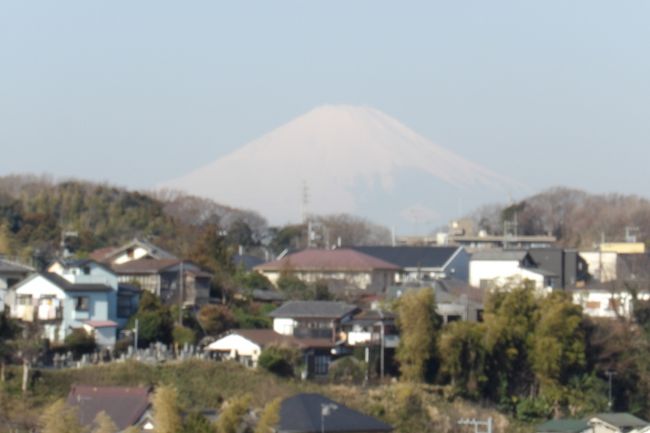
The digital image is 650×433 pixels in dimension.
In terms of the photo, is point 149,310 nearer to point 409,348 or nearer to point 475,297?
point 409,348

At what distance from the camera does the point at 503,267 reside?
99.7 ft

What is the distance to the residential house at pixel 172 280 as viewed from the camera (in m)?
24.7

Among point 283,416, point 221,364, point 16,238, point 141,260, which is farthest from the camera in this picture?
point 16,238

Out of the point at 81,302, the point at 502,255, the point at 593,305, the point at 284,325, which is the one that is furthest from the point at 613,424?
the point at 502,255

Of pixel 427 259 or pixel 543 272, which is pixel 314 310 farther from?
pixel 427 259

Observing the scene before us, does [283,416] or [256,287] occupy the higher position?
[256,287]

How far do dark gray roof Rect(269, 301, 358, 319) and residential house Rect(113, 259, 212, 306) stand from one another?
149cm

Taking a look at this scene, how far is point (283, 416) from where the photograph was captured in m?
17.7

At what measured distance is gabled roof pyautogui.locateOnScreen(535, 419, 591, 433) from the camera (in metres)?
20.2

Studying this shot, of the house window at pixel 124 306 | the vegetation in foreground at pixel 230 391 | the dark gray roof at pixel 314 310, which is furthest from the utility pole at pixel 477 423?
the house window at pixel 124 306

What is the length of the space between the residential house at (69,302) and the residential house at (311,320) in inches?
102

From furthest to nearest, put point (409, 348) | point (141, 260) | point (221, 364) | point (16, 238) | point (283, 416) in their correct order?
point (16, 238)
point (141, 260)
point (409, 348)
point (221, 364)
point (283, 416)

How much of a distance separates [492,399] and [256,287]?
6207 millimetres

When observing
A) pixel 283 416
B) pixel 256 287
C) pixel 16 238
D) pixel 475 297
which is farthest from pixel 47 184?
pixel 283 416
